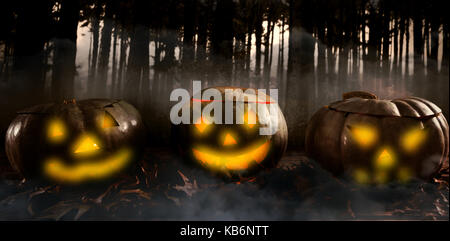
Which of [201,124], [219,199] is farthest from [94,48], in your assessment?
[219,199]

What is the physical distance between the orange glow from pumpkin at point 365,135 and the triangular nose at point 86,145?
6.78ft

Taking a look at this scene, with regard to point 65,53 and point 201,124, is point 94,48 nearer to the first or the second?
point 65,53

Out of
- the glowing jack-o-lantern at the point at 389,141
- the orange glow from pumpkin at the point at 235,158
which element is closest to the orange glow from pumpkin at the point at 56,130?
the orange glow from pumpkin at the point at 235,158

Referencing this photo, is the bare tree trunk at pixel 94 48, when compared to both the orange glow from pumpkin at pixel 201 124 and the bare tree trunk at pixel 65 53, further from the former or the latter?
the orange glow from pumpkin at pixel 201 124

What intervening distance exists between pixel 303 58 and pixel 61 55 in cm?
290

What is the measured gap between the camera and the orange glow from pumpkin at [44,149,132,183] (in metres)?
1.52

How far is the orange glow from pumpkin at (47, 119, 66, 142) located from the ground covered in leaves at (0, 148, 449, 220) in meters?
0.40

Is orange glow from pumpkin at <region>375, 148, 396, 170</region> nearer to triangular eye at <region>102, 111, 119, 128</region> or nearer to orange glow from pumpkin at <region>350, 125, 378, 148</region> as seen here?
orange glow from pumpkin at <region>350, 125, 378, 148</region>

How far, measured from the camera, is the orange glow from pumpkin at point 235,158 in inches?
63.3

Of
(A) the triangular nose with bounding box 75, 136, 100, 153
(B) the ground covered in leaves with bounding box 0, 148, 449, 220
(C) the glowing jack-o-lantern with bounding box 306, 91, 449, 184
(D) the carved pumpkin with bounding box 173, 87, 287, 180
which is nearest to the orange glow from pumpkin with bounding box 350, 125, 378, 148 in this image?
(C) the glowing jack-o-lantern with bounding box 306, 91, 449, 184

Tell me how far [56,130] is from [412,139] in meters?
2.76

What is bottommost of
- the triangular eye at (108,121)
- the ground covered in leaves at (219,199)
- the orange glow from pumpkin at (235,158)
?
the ground covered in leaves at (219,199)

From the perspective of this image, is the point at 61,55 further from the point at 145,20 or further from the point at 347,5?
the point at 347,5

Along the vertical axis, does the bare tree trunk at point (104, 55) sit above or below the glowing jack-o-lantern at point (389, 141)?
above
